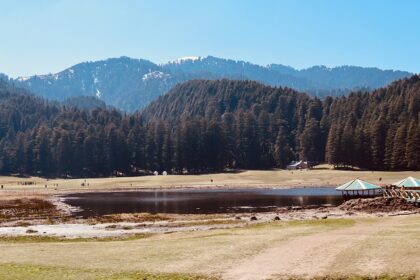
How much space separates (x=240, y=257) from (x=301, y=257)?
303cm

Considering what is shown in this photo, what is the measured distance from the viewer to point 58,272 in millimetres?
23766

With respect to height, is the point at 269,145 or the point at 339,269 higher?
the point at 269,145

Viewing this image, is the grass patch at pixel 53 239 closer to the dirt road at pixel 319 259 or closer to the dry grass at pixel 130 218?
the dry grass at pixel 130 218

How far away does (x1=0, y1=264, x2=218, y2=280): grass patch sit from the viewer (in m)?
22.3

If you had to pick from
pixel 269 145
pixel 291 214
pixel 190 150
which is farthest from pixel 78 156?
pixel 291 214

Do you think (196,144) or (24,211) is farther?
(196,144)

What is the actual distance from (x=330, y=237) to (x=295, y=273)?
9560 mm

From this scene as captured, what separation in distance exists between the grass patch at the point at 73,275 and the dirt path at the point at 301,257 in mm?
2286

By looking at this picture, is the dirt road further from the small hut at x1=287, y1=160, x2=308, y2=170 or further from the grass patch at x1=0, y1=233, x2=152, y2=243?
the small hut at x1=287, y1=160, x2=308, y2=170

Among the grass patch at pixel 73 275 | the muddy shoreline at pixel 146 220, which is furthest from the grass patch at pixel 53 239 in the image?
the grass patch at pixel 73 275

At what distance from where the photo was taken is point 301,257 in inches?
987

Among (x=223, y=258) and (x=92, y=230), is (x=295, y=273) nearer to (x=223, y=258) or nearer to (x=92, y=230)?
(x=223, y=258)

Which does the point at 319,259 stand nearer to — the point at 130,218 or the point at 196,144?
the point at 130,218

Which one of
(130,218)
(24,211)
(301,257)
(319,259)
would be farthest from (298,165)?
(319,259)
